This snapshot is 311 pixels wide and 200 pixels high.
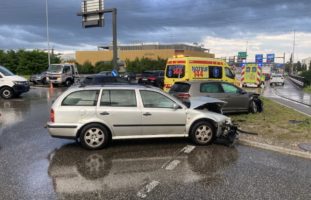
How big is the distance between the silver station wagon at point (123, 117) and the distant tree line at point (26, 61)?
5082 cm

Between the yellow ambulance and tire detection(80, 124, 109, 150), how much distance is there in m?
9.39

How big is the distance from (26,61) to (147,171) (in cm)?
5386

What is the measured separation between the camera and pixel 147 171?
18.7 ft

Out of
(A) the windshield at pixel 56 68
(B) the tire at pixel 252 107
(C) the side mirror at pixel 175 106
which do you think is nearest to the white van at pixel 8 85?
(A) the windshield at pixel 56 68

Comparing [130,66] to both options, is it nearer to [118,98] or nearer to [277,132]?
[277,132]

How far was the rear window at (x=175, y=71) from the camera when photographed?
→ 1625 cm

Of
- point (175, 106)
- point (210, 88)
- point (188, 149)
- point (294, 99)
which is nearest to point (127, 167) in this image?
point (188, 149)

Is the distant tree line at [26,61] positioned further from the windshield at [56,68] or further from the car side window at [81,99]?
the car side window at [81,99]

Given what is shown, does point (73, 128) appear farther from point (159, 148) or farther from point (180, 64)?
point (180, 64)

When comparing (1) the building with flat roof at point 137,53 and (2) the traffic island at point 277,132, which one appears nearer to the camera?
(2) the traffic island at point 277,132

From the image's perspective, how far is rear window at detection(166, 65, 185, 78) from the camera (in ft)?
53.3

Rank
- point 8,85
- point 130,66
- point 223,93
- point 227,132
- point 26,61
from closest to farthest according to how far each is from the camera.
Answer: point 227,132
point 223,93
point 8,85
point 26,61
point 130,66

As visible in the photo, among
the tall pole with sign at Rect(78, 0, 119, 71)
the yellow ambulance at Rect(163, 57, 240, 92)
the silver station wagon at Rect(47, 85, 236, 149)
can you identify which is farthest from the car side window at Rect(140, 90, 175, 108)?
the tall pole with sign at Rect(78, 0, 119, 71)

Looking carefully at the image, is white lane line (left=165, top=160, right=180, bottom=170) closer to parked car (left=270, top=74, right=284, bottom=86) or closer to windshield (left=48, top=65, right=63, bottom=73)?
windshield (left=48, top=65, right=63, bottom=73)
